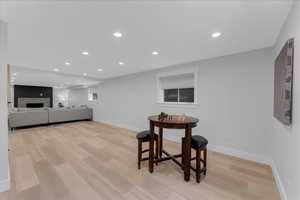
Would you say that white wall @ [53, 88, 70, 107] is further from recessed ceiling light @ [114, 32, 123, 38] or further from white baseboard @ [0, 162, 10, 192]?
recessed ceiling light @ [114, 32, 123, 38]

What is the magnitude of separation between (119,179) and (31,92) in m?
10.9

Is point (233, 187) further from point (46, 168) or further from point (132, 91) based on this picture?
point (132, 91)

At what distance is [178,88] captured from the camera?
387cm

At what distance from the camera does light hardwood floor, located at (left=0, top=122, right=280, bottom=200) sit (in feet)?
5.48

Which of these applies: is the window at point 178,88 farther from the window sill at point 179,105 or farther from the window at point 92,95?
the window at point 92,95

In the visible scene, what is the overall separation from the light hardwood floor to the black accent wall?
8.21m

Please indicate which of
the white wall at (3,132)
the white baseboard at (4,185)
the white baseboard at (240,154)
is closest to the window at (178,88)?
the white baseboard at (240,154)

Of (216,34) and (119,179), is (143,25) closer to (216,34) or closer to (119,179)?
(216,34)

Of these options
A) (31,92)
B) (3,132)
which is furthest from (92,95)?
(3,132)

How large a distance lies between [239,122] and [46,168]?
12.7 ft

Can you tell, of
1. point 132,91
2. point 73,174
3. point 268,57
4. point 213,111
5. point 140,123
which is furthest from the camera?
point 132,91

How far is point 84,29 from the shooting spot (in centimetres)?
183

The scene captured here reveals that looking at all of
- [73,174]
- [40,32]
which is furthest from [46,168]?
[40,32]

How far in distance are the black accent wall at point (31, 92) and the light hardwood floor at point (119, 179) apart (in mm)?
8211
